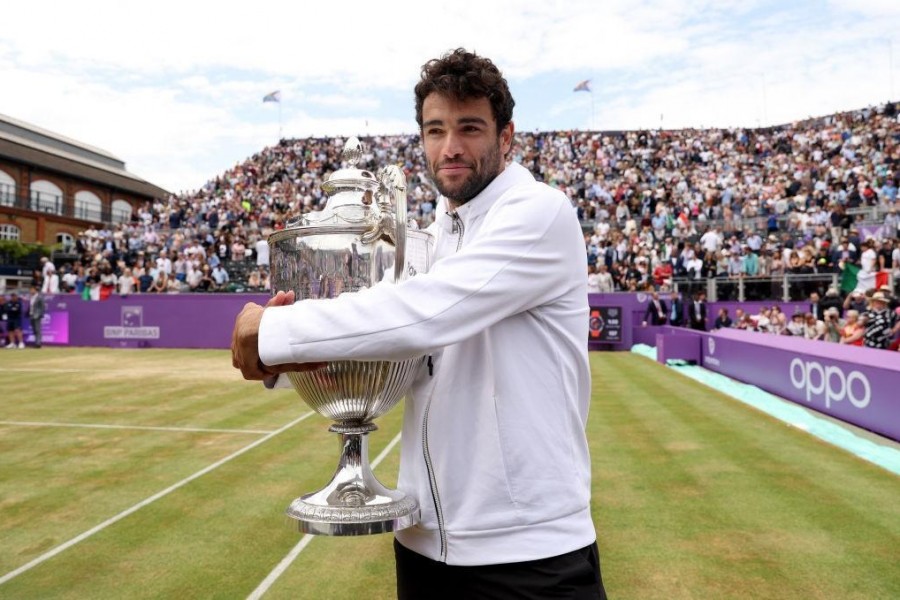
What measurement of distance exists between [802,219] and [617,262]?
16.7 ft

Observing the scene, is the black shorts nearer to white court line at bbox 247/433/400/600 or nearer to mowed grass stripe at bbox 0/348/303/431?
white court line at bbox 247/433/400/600

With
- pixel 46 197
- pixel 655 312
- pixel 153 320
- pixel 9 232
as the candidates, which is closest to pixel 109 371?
pixel 153 320

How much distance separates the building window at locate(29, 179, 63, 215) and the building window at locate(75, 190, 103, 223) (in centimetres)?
153

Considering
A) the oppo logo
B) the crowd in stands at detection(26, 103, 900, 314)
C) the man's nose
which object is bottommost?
the oppo logo

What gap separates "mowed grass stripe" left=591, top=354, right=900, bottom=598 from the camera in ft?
13.1

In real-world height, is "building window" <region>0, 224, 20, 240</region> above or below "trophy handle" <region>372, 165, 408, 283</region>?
above

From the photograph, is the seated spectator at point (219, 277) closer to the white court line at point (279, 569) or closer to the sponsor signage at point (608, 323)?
the sponsor signage at point (608, 323)

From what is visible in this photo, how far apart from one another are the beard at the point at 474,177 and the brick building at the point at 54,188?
43152 millimetres

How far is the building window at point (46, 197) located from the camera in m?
44.1

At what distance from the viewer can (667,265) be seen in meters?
18.9

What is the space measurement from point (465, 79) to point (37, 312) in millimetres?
21800

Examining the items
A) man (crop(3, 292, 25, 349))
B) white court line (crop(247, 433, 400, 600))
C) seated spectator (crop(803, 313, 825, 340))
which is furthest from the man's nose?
man (crop(3, 292, 25, 349))

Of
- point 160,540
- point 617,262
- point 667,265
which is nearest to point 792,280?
point 667,265

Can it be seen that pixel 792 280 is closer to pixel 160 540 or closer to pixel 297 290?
pixel 160 540
